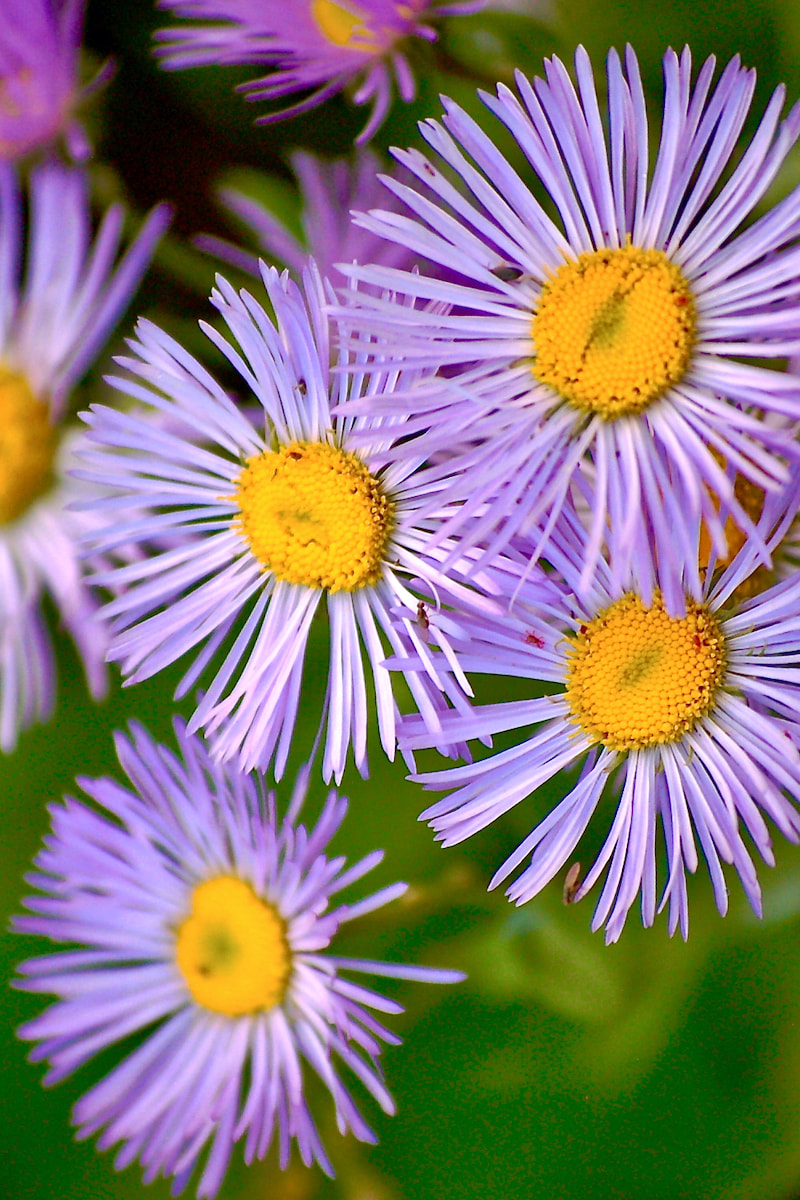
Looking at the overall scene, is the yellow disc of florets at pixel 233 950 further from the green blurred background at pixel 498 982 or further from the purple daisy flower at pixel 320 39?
the purple daisy flower at pixel 320 39

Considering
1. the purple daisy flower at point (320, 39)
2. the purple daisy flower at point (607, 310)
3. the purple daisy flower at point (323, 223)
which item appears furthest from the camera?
the purple daisy flower at point (323, 223)

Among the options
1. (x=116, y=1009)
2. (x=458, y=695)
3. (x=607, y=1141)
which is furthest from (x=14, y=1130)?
(x=458, y=695)

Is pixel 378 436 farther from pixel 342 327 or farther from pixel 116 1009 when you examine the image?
pixel 116 1009

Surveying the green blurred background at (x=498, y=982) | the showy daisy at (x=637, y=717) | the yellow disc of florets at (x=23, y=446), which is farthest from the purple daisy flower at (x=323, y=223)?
the showy daisy at (x=637, y=717)

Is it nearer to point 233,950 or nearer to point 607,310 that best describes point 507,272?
point 607,310

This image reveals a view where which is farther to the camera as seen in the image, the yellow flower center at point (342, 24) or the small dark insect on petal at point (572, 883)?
the yellow flower center at point (342, 24)

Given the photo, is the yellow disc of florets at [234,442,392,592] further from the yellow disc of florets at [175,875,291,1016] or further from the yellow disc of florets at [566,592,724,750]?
the yellow disc of florets at [175,875,291,1016]
